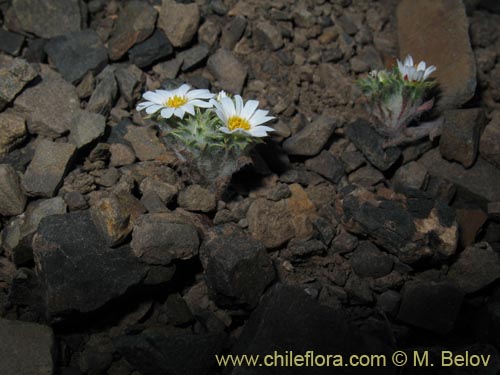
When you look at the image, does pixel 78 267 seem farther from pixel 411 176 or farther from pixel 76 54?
pixel 411 176

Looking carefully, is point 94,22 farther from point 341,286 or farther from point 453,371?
point 453,371

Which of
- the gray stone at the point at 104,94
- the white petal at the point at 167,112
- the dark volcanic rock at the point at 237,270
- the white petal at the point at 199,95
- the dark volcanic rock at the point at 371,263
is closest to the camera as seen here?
the dark volcanic rock at the point at 237,270

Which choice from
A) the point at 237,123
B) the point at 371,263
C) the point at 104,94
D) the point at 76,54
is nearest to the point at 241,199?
the point at 237,123

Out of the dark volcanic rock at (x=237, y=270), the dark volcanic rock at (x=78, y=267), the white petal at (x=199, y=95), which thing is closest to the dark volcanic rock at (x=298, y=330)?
the dark volcanic rock at (x=237, y=270)

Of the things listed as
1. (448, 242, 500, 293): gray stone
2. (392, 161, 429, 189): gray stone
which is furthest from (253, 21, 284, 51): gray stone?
(448, 242, 500, 293): gray stone

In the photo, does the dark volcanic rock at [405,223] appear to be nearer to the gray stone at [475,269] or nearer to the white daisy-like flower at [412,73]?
the gray stone at [475,269]

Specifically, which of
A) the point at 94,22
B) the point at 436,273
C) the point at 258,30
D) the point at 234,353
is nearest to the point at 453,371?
the point at 436,273

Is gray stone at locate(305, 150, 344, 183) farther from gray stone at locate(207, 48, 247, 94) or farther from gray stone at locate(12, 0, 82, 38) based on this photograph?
gray stone at locate(12, 0, 82, 38)
